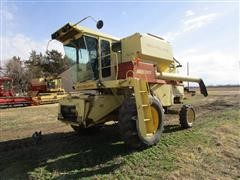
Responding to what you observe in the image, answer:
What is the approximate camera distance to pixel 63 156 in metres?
6.65

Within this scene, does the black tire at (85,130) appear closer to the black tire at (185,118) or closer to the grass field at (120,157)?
the grass field at (120,157)

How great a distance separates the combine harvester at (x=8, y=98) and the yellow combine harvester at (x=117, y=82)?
1704 cm

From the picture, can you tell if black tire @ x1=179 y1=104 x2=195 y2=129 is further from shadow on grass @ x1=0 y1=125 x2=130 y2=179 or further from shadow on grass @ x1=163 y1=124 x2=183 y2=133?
shadow on grass @ x1=0 y1=125 x2=130 y2=179

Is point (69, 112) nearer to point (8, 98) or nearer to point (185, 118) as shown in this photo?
point (185, 118)

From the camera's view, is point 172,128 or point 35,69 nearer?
point 172,128

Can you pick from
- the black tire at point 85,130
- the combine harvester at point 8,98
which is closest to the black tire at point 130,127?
the black tire at point 85,130

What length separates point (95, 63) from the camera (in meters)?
8.08

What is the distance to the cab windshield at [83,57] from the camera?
314 inches

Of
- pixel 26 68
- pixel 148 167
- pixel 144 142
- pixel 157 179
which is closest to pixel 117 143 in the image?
pixel 144 142

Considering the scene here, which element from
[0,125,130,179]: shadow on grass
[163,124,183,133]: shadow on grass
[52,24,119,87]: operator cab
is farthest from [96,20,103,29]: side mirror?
[163,124,183,133]: shadow on grass

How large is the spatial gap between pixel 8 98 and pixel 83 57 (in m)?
18.0

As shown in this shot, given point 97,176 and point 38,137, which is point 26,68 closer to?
point 38,137

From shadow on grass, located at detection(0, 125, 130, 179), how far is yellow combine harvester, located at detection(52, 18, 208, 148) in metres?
0.56

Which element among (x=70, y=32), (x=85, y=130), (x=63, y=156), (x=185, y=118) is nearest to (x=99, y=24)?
(x=70, y=32)
